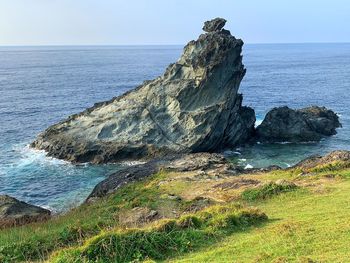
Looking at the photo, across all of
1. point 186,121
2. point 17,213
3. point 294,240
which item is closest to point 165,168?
point 17,213

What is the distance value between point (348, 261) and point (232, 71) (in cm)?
5683

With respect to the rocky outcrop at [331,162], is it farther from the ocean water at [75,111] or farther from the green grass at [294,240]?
the ocean water at [75,111]

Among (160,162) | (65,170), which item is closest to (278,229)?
(160,162)

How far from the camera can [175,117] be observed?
65.9 metres

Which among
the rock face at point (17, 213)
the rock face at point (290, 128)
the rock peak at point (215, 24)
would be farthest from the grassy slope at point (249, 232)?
the rock peak at point (215, 24)

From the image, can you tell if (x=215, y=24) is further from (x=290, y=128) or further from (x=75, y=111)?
(x=75, y=111)

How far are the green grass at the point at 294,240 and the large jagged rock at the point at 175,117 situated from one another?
39889 mm

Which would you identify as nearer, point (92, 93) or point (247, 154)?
point (247, 154)

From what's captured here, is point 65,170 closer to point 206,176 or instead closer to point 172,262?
point 206,176

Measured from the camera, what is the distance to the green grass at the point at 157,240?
1664 cm

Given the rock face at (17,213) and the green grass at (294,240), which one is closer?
the green grass at (294,240)

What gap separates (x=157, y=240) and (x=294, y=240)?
5434 mm

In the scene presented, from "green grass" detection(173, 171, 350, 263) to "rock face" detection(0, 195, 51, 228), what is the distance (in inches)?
766

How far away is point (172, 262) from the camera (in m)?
16.0
